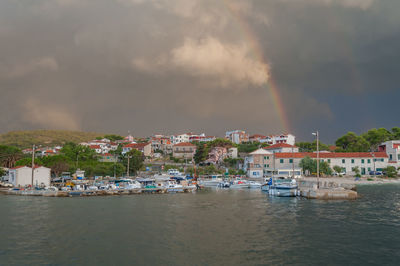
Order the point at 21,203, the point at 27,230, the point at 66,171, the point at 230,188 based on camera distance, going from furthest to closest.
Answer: the point at 66,171, the point at 230,188, the point at 21,203, the point at 27,230

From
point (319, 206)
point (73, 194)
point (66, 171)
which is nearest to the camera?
point (319, 206)

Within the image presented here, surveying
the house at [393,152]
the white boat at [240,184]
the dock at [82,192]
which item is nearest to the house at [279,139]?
the house at [393,152]

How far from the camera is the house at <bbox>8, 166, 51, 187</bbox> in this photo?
61.2m

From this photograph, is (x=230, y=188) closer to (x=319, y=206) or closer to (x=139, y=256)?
(x=319, y=206)

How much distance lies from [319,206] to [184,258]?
81.5 feet

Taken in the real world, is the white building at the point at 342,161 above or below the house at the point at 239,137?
below

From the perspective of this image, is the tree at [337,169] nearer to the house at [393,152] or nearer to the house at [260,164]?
the house at [393,152]

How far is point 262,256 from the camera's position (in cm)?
1884

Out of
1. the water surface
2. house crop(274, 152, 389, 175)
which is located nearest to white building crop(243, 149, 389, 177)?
house crop(274, 152, 389, 175)

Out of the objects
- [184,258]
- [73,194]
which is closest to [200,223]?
[184,258]

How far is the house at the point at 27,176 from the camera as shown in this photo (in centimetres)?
6125

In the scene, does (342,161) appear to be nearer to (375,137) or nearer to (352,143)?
(352,143)

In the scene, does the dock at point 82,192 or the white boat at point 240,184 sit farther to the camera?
the white boat at point 240,184

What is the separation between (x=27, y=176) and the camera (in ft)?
204
